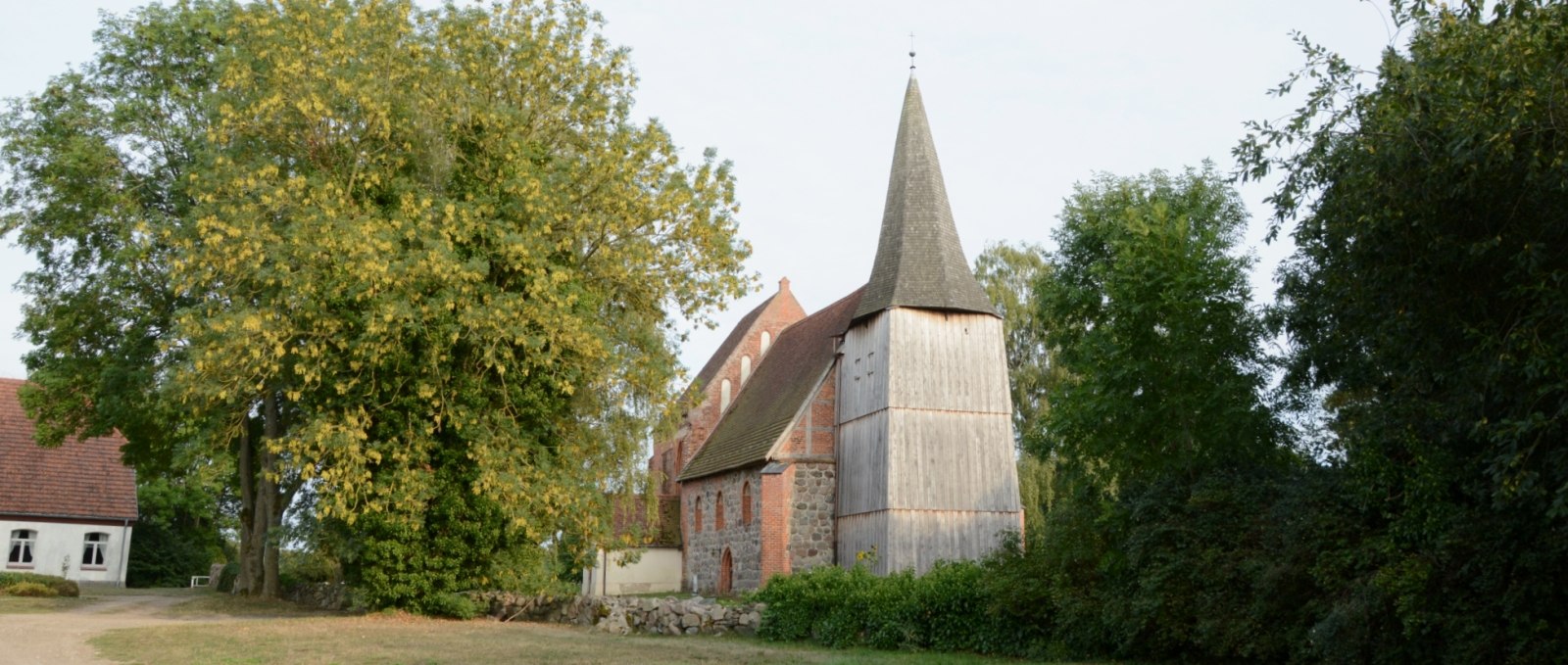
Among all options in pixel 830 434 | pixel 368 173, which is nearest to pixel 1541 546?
pixel 368 173

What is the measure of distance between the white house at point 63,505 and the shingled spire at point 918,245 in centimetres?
2603

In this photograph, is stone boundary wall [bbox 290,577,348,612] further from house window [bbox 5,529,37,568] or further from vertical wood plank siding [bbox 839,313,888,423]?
house window [bbox 5,529,37,568]

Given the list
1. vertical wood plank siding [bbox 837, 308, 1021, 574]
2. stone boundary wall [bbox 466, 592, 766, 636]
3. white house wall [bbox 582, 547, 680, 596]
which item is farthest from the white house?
vertical wood plank siding [bbox 837, 308, 1021, 574]

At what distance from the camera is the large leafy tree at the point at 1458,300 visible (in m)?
9.24

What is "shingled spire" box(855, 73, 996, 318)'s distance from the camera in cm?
3094

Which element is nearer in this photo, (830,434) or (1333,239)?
(1333,239)

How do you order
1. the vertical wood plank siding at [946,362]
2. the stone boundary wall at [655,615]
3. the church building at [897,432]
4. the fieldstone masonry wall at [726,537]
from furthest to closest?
the fieldstone masonry wall at [726,537], the vertical wood plank siding at [946,362], the church building at [897,432], the stone boundary wall at [655,615]

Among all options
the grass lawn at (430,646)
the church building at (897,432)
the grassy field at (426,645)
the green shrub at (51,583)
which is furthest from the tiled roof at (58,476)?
the grass lawn at (430,646)

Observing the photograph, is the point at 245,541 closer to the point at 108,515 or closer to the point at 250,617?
the point at 250,617

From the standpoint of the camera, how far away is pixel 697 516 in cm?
3812

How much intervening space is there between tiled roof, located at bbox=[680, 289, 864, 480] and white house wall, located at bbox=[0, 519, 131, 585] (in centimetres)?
1979

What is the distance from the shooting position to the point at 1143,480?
629 inches

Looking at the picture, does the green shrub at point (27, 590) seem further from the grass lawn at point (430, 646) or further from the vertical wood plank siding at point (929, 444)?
the vertical wood plank siding at point (929, 444)

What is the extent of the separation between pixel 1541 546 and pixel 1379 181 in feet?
11.0
